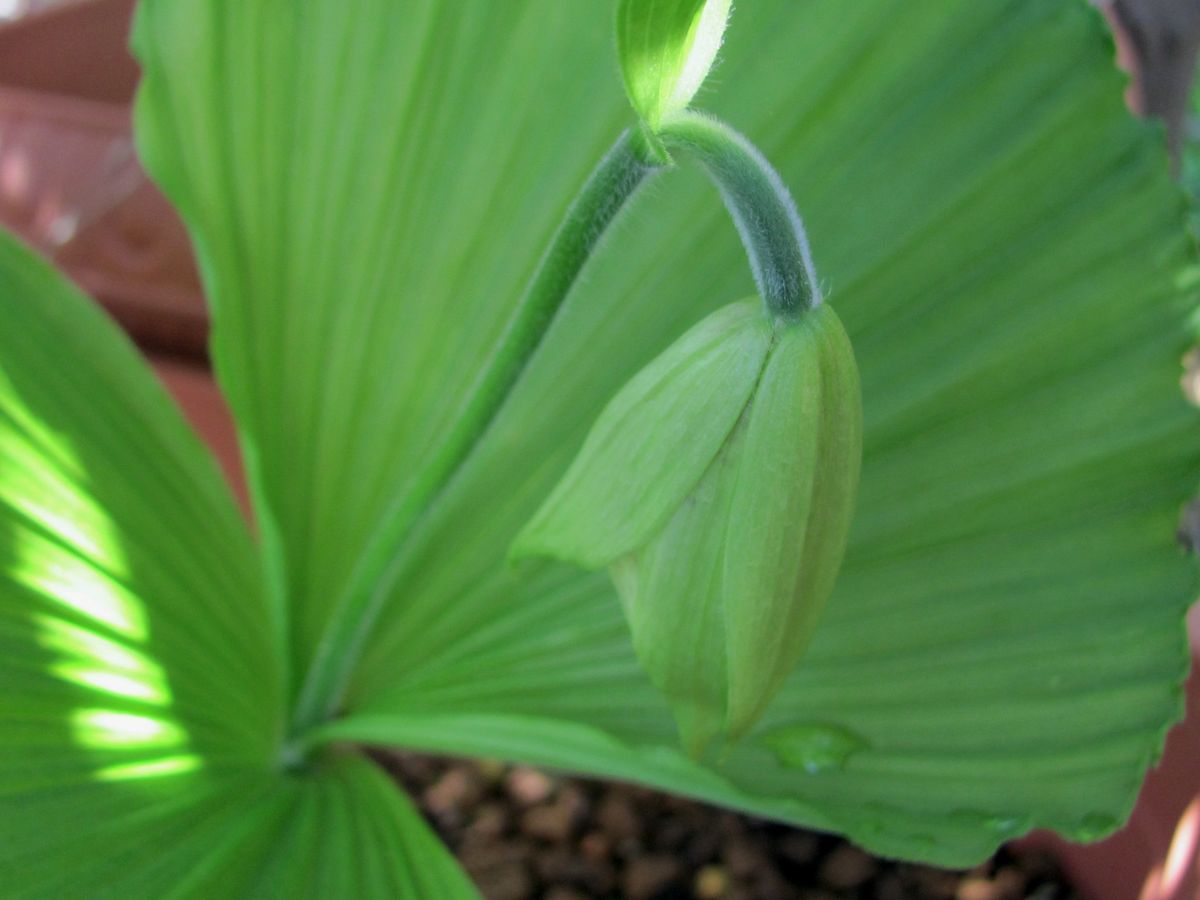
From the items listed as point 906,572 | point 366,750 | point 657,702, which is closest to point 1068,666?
point 906,572

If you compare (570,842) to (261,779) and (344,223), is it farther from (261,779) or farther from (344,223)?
(344,223)

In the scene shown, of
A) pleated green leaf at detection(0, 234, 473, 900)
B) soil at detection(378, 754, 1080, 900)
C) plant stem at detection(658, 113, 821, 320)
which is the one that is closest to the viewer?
plant stem at detection(658, 113, 821, 320)

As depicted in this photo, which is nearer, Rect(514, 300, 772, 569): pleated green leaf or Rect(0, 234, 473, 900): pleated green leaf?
Rect(514, 300, 772, 569): pleated green leaf

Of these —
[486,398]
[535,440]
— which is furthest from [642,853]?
[486,398]

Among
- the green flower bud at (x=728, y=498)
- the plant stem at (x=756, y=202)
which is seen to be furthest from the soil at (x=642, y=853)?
the plant stem at (x=756, y=202)

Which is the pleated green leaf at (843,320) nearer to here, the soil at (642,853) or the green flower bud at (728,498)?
the green flower bud at (728,498)

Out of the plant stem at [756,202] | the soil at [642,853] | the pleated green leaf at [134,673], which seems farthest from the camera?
the soil at [642,853]

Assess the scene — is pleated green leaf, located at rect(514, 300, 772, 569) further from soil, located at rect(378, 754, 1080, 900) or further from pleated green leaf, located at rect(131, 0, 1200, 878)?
soil, located at rect(378, 754, 1080, 900)

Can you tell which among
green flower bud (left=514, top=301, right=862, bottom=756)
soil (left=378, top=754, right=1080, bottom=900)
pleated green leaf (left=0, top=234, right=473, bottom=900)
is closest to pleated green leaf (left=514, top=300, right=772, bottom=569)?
green flower bud (left=514, top=301, right=862, bottom=756)

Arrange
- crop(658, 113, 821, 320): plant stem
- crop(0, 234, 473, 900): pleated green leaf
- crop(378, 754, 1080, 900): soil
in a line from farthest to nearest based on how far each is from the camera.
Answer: crop(378, 754, 1080, 900): soil
crop(0, 234, 473, 900): pleated green leaf
crop(658, 113, 821, 320): plant stem
